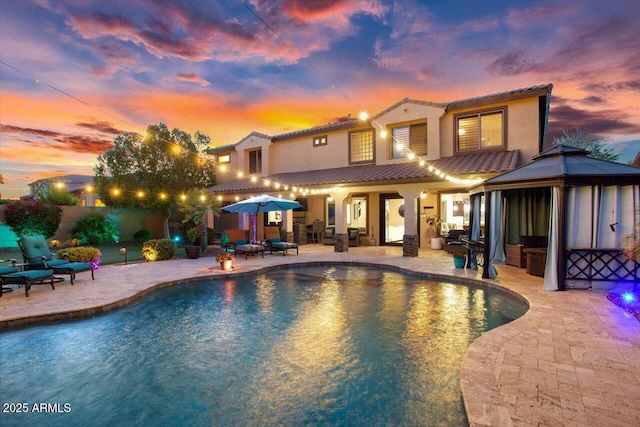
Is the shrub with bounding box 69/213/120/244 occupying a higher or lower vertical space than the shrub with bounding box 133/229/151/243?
higher

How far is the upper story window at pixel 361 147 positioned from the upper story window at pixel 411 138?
1.27 meters

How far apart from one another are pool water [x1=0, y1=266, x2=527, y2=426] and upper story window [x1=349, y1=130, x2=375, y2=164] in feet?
31.6

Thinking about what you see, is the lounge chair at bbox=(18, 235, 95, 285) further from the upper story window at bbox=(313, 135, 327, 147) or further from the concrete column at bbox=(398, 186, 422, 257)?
the upper story window at bbox=(313, 135, 327, 147)

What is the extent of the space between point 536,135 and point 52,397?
591 inches

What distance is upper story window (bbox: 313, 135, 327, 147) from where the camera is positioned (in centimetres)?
1766

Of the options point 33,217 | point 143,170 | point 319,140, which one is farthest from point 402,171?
point 33,217

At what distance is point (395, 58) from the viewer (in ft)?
42.8

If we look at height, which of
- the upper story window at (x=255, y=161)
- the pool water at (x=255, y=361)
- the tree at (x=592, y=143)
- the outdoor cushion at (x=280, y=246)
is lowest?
the pool water at (x=255, y=361)

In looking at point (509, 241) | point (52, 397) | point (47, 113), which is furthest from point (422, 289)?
point (47, 113)

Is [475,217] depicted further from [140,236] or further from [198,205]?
[140,236]

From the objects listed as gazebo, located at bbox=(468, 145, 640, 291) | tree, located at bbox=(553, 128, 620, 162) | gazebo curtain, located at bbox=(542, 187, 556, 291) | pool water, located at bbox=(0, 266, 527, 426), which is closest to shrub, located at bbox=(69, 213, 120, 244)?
pool water, located at bbox=(0, 266, 527, 426)

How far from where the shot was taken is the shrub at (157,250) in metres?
13.0

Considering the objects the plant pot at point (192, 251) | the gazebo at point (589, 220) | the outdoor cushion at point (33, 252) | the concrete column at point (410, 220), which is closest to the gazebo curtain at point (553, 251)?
the gazebo at point (589, 220)

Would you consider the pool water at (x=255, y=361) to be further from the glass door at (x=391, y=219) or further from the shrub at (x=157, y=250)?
the glass door at (x=391, y=219)
